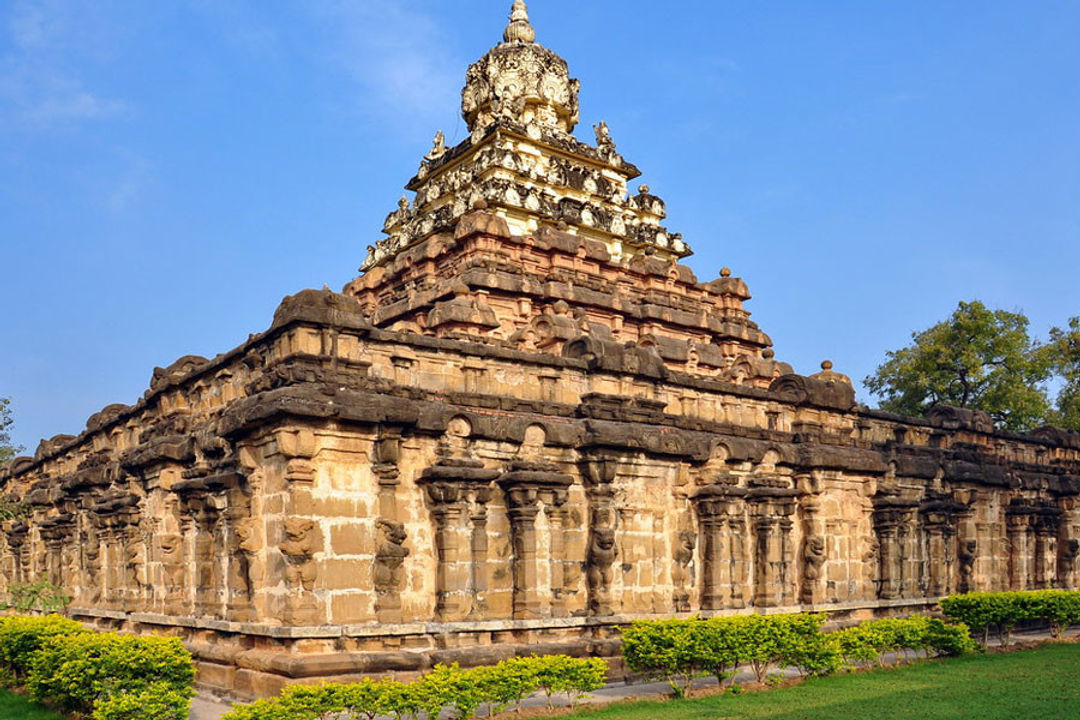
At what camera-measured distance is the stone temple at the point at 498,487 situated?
40.5 ft

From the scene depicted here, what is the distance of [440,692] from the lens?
34.4ft

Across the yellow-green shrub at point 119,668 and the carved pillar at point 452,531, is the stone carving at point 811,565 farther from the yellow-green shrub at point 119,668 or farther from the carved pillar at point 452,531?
the yellow-green shrub at point 119,668

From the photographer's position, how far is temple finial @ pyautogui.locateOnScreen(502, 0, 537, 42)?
33969 millimetres

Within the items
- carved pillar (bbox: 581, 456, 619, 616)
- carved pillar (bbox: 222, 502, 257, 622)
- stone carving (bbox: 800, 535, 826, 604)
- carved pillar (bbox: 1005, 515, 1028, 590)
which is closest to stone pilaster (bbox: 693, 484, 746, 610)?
stone carving (bbox: 800, 535, 826, 604)

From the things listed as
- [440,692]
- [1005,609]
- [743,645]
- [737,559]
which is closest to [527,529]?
[743,645]

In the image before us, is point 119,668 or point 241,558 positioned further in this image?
point 241,558

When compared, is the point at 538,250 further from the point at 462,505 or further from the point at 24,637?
the point at 24,637

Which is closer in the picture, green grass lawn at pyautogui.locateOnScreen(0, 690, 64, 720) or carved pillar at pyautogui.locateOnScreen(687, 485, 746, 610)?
green grass lawn at pyautogui.locateOnScreen(0, 690, 64, 720)

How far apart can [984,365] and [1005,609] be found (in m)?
23.5

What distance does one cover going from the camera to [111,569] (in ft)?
62.2

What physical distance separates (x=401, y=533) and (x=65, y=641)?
442 centimetres

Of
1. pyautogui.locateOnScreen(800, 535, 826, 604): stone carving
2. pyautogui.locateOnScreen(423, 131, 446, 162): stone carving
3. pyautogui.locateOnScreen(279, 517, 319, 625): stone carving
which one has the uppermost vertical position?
pyautogui.locateOnScreen(423, 131, 446, 162): stone carving

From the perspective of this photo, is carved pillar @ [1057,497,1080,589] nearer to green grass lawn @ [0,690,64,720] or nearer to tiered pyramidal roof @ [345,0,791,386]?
tiered pyramidal roof @ [345,0,791,386]

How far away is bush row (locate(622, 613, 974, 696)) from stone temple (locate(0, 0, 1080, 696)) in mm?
1179
